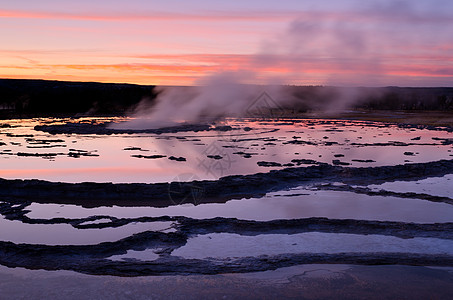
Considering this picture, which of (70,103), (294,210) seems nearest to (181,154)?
(294,210)

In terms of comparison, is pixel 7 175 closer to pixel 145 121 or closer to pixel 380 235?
pixel 380 235

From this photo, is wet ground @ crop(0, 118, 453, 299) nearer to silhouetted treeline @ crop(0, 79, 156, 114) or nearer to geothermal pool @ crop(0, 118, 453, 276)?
geothermal pool @ crop(0, 118, 453, 276)

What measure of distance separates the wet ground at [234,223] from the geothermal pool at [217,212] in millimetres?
24

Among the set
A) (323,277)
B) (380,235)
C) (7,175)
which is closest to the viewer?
(323,277)

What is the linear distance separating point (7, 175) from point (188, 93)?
24031mm

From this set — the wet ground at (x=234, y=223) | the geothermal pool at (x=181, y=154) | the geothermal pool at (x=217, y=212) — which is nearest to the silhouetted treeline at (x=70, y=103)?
the geothermal pool at (x=181, y=154)

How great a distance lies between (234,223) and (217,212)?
809mm

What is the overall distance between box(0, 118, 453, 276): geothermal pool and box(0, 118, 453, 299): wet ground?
24 millimetres

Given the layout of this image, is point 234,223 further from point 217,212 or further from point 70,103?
point 70,103

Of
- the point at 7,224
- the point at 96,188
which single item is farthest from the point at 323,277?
the point at 96,188

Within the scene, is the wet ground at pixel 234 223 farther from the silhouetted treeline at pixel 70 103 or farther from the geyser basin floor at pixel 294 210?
the silhouetted treeline at pixel 70 103

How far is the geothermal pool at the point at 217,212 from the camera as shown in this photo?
5.20 meters

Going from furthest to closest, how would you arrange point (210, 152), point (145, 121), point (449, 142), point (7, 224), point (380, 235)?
1. point (145, 121)
2. point (449, 142)
3. point (210, 152)
4. point (7, 224)
5. point (380, 235)

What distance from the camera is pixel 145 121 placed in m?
24.0
